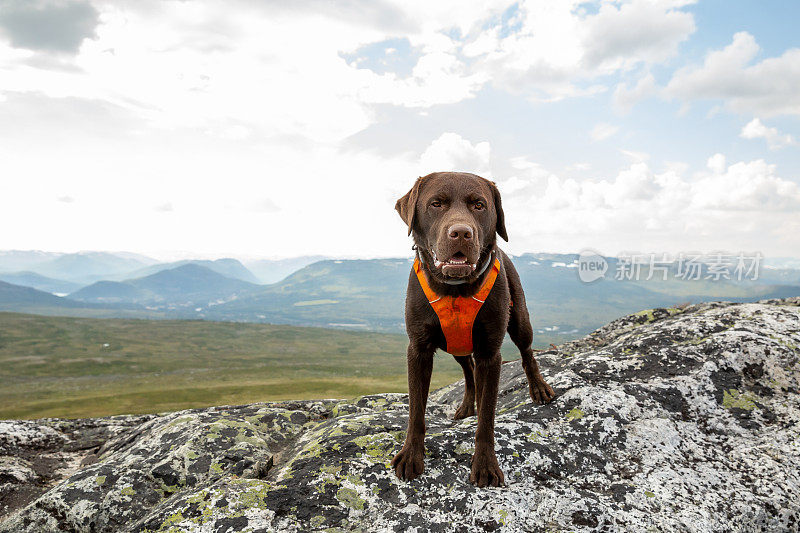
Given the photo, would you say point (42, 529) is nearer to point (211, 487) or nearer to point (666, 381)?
point (211, 487)

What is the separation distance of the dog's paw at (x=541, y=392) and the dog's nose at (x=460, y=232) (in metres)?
3.25

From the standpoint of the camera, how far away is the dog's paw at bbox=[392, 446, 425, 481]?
4.89m

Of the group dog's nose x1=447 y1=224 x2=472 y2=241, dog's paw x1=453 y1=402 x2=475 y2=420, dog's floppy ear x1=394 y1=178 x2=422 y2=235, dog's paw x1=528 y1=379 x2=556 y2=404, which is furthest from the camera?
dog's paw x1=453 y1=402 x2=475 y2=420

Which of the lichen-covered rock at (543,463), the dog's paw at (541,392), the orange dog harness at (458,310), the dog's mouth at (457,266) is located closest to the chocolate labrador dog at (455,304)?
the orange dog harness at (458,310)

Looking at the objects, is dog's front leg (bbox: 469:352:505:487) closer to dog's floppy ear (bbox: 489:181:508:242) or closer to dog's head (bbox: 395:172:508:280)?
dog's head (bbox: 395:172:508:280)

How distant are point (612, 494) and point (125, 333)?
234 m

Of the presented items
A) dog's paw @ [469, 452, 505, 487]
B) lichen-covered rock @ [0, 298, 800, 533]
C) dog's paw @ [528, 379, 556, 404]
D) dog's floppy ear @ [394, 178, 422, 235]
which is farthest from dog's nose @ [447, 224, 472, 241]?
dog's paw @ [528, 379, 556, 404]

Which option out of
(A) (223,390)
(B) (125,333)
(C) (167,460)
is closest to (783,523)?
(C) (167,460)

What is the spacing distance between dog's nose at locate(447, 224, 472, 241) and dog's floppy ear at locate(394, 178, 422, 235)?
33.2 inches

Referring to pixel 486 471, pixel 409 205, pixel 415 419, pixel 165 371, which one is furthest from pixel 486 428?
pixel 165 371

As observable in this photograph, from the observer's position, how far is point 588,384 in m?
6.41

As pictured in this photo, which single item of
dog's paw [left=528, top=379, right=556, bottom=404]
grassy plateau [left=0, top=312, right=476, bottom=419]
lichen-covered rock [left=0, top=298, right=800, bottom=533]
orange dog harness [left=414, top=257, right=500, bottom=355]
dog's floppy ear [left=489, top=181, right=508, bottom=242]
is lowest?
grassy plateau [left=0, top=312, right=476, bottom=419]

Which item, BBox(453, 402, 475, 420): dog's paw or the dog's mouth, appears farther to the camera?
BBox(453, 402, 475, 420): dog's paw

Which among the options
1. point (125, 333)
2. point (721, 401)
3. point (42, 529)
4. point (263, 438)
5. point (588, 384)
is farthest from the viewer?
point (125, 333)
